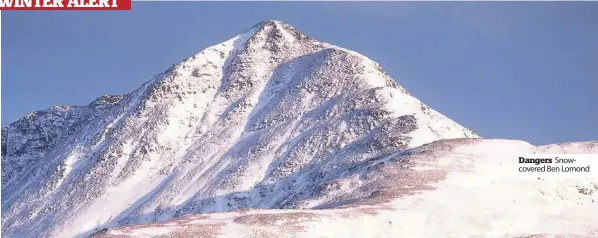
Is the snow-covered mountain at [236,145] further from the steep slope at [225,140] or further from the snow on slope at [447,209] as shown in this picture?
the snow on slope at [447,209]

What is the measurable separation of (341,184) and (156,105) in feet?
277

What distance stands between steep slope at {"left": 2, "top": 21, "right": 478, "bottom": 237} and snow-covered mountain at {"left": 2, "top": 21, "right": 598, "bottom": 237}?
319 millimetres

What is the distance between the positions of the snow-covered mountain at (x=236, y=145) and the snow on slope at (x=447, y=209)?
106 cm

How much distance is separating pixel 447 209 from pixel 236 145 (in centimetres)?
7213

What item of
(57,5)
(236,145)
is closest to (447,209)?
(57,5)

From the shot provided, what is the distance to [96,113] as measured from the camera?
173 m

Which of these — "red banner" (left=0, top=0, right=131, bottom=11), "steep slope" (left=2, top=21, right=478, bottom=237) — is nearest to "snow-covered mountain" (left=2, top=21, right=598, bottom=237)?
"steep slope" (left=2, top=21, right=478, bottom=237)

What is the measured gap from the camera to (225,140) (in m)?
123

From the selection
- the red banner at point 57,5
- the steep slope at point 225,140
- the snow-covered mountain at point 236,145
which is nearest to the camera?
the red banner at point 57,5

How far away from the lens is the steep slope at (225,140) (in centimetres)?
9444

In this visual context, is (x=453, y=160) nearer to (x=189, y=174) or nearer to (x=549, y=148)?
(x=549, y=148)

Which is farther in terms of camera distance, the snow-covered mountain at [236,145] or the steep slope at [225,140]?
the steep slope at [225,140]

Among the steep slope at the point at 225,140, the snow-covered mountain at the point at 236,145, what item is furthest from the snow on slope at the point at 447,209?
the steep slope at the point at 225,140

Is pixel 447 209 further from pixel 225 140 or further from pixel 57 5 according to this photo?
pixel 225 140
